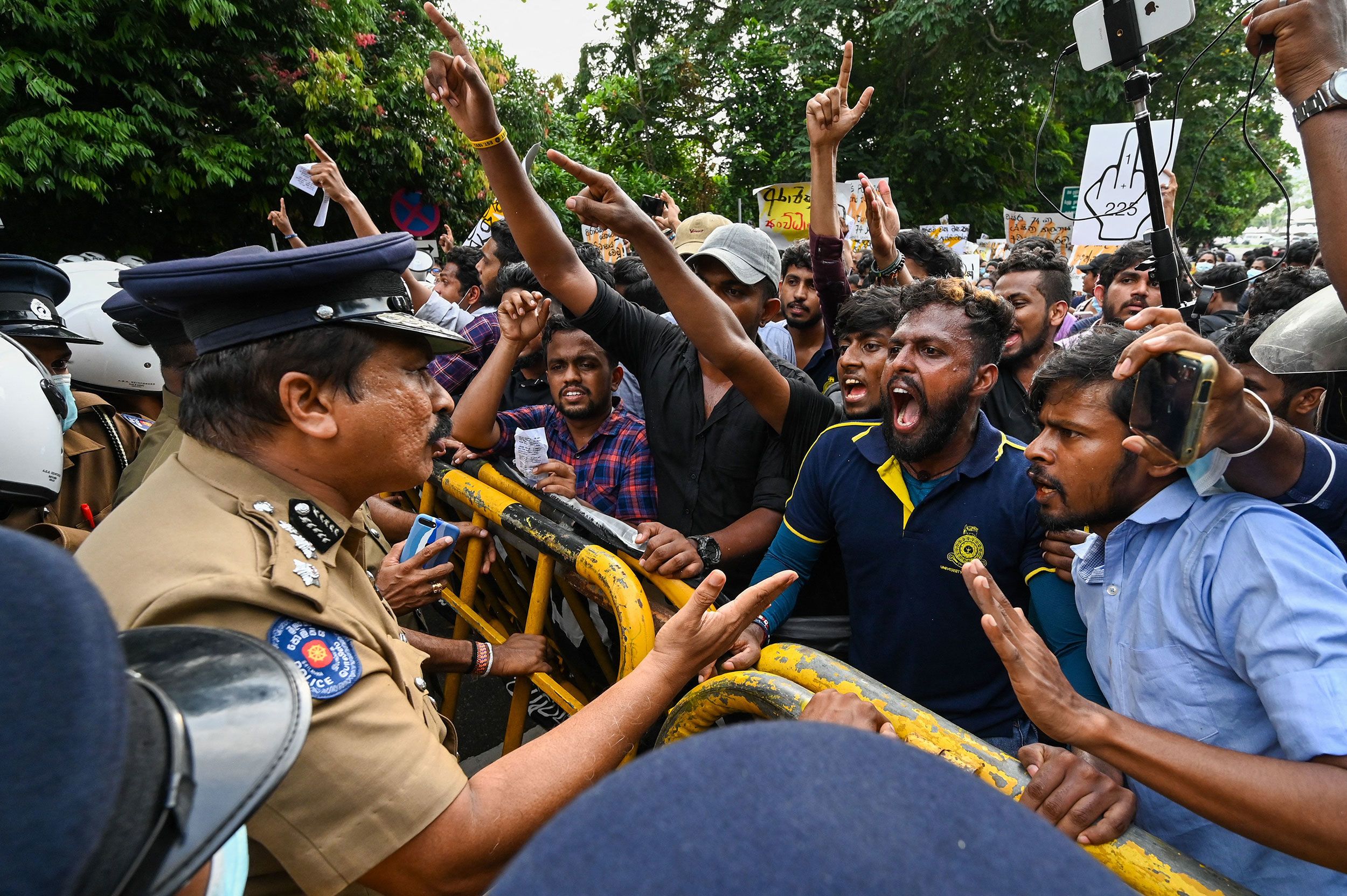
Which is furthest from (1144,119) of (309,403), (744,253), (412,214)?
(412,214)

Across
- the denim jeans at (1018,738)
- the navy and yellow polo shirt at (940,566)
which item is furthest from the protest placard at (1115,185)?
the denim jeans at (1018,738)

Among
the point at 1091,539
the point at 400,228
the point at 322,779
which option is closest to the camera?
the point at 322,779

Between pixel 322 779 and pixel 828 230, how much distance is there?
3277 mm

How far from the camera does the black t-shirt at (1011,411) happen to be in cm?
393

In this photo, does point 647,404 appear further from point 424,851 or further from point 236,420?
point 424,851

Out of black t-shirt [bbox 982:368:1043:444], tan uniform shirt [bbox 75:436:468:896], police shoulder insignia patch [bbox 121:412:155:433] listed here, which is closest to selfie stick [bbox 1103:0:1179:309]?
Result: black t-shirt [bbox 982:368:1043:444]

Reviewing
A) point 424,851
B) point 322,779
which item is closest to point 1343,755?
point 424,851

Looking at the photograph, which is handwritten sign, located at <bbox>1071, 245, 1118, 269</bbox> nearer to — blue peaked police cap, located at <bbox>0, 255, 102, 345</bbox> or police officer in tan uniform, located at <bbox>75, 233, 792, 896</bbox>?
police officer in tan uniform, located at <bbox>75, 233, 792, 896</bbox>

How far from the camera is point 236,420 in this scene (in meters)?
1.71

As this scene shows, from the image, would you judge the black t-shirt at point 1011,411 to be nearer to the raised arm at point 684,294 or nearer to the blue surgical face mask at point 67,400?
the raised arm at point 684,294

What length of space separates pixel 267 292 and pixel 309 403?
0.87 ft

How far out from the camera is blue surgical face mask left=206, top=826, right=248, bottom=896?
1.00 meters

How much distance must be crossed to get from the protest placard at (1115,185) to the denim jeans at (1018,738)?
4.15 m

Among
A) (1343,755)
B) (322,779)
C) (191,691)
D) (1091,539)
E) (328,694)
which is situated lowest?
(1343,755)
